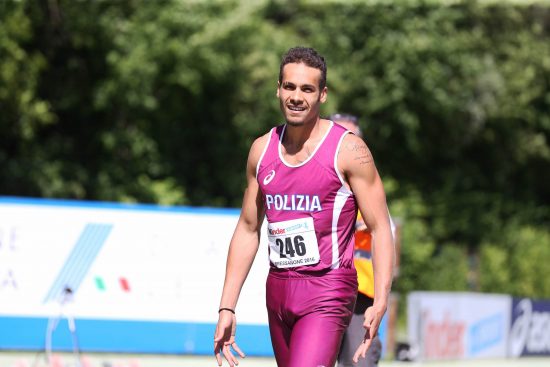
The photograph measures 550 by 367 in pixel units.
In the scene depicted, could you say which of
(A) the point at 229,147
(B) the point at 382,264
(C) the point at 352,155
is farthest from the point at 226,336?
(A) the point at 229,147

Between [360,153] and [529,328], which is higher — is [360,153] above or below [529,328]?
above

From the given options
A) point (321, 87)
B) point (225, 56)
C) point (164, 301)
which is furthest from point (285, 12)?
point (321, 87)

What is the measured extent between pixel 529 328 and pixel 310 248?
1455 cm

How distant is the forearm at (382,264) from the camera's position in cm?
526

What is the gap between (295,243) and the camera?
213 inches

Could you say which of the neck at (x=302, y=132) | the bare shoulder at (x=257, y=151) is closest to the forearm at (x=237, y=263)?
the bare shoulder at (x=257, y=151)

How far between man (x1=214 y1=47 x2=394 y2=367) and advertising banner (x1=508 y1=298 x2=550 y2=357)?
1380 cm

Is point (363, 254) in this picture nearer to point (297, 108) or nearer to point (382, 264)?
point (382, 264)

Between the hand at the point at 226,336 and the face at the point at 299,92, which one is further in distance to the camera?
the hand at the point at 226,336

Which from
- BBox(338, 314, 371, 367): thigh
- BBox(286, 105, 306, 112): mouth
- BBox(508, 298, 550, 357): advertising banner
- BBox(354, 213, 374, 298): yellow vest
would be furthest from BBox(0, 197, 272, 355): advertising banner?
BBox(286, 105, 306, 112): mouth

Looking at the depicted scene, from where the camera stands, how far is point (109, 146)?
22.8 m

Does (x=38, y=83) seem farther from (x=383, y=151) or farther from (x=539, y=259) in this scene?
(x=539, y=259)

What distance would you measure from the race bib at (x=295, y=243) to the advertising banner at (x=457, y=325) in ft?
35.2

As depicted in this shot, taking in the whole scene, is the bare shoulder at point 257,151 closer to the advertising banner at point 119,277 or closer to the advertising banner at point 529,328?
the advertising banner at point 119,277
